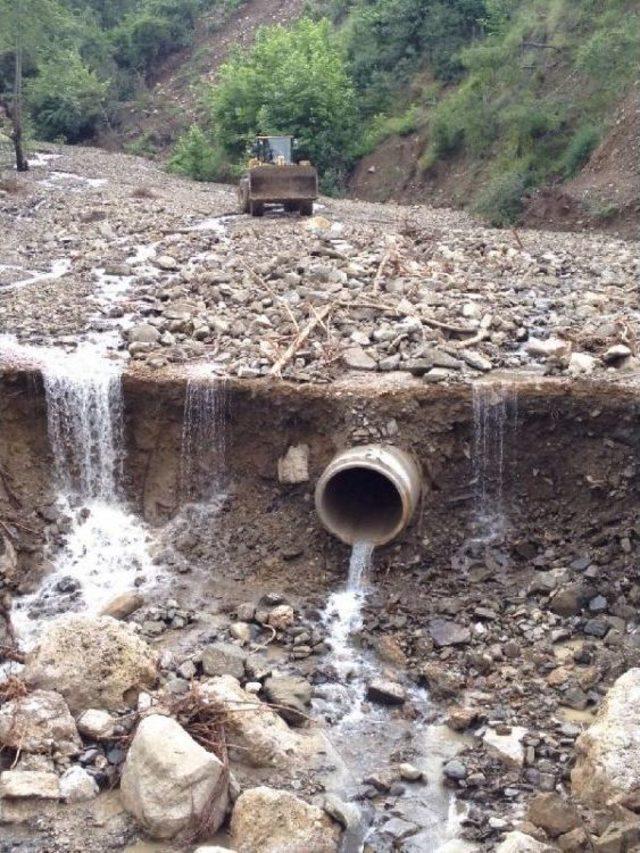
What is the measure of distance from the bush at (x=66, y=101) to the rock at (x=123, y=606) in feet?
105

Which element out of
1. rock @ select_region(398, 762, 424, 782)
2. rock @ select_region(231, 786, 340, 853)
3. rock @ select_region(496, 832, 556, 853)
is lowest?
rock @ select_region(398, 762, 424, 782)

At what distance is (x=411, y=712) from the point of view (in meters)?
9.75

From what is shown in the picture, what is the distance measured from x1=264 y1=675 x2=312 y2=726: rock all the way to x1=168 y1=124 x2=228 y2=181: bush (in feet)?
86.9

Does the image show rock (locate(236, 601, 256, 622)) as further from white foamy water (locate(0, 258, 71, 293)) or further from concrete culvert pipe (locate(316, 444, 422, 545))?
white foamy water (locate(0, 258, 71, 293))

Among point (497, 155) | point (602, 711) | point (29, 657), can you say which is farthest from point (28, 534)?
point (497, 155)

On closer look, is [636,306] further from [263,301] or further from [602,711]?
[602,711]

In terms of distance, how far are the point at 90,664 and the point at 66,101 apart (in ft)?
117

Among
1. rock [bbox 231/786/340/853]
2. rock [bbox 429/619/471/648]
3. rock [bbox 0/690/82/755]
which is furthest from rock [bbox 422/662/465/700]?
rock [bbox 0/690/82/755]

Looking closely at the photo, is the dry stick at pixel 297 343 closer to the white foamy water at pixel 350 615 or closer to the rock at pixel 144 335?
the rock at pixel 144 335

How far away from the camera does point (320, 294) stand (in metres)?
14.9

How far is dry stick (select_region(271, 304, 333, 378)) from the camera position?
1270 centimetres

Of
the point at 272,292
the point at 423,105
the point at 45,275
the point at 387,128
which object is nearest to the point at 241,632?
the point at 272,292

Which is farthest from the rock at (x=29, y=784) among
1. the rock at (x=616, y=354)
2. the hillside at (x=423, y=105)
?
the hillside at (x=423, y=105)

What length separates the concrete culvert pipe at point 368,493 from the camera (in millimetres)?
11445
